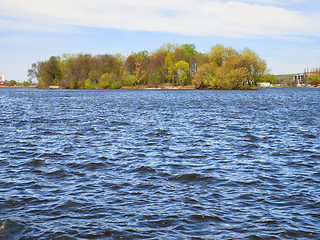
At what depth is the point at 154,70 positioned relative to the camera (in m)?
185

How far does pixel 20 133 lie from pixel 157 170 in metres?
15.5

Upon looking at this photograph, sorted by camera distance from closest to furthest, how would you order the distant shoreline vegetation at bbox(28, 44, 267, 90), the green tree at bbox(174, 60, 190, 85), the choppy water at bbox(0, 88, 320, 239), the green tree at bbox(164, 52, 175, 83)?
the choppy water at bbox(0, 88, 320, 239) → the distant shoreline vegetation at bbox(28, 44, 267, 90) → the green tree at bbox(174, 60, 190, 85) → the green tree at bbox(164, 52, 175, 83)

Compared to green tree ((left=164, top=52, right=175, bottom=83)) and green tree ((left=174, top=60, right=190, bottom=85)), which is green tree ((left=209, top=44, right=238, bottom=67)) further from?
green tree ((left=164, top=52, right=175, bottom=83))

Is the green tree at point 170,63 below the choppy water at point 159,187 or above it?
above

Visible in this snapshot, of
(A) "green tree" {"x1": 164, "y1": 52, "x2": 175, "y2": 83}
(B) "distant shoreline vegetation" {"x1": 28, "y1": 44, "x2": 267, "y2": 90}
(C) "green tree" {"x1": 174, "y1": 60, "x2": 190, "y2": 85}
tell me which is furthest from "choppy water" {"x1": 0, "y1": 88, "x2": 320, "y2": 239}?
(A) "green tree" {"x1": 164, "y1": 52, "x2": 175, "y2": 83}

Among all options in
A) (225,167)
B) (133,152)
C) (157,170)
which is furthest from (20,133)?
(225,167)

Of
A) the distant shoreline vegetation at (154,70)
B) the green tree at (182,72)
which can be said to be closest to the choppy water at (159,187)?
the distant shoreline vegetation at (154,70)

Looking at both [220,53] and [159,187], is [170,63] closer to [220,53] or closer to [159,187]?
[220,53]

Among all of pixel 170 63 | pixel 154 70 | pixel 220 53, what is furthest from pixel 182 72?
pixel 220 53

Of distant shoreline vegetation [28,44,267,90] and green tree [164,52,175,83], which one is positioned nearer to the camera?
distant shoreline vegetation [28,44,267,90]

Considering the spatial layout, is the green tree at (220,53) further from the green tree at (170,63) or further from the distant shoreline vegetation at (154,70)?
the green tree at (170,63)

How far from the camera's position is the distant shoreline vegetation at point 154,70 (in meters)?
156

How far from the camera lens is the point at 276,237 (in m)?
9.27

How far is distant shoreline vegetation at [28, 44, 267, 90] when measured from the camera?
511 feet
